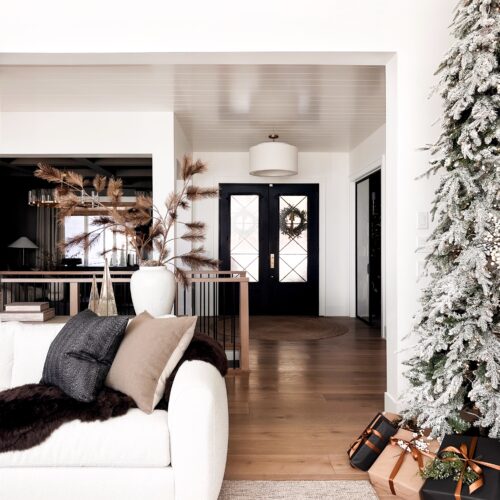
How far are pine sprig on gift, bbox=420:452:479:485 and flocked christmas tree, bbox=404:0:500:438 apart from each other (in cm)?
22

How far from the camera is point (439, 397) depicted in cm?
221

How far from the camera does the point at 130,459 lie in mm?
1868

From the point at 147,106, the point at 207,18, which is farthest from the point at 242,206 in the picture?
the point at 207,18

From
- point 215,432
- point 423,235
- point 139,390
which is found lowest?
point 215,432

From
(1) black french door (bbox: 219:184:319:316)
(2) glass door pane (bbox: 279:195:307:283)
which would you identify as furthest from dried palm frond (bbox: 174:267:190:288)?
(2) glass door pane (bbox: 279:195:307:283)

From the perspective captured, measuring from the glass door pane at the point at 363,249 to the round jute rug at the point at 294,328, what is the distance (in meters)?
0.49

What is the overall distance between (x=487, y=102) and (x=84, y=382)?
7.19 feet

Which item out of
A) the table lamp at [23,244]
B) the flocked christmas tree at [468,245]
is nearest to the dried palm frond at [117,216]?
the flocked christmas tree at [468,245]

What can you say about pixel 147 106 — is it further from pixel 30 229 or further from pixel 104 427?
pixel 30 229

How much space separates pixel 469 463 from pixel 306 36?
8.48ft

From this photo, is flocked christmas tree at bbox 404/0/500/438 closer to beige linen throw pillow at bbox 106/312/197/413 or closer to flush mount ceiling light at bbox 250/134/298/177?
beige linen throw pillow at bbox 106/312/197/413

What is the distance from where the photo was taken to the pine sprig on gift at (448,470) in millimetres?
1906

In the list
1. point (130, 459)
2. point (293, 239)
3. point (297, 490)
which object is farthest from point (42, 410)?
point (293, 239)

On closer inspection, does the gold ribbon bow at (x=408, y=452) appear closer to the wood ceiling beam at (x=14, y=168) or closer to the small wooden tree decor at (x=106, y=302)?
the small wooden tree decor at (x=106, y=302)
